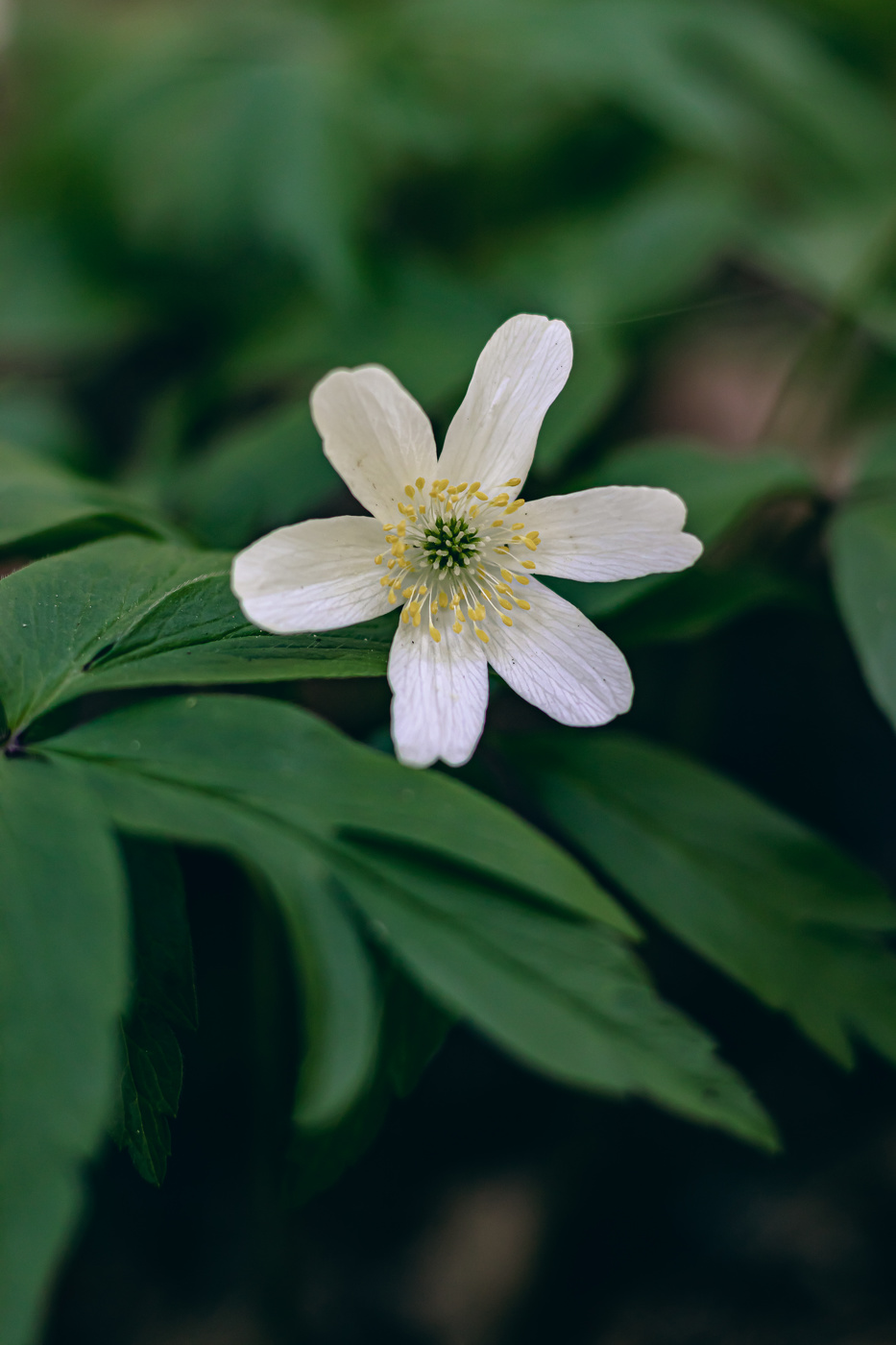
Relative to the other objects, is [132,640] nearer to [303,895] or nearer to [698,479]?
[303,895]

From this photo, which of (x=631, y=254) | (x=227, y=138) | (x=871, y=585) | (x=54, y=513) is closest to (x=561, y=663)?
(x=871, y=585)

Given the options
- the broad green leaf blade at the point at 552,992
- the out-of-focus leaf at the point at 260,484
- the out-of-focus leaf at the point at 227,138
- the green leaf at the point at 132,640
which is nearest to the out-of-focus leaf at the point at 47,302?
the out-of-focus leaf at the point at 227,138

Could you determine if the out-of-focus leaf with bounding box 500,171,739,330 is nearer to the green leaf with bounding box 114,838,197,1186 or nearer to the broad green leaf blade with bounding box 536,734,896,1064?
the broad green leaf blade with bounding box 536,734,896,1064

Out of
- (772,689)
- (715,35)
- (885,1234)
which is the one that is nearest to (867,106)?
(715,35)

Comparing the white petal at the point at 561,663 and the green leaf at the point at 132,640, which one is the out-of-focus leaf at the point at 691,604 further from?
the green leaf at the point at 132,640

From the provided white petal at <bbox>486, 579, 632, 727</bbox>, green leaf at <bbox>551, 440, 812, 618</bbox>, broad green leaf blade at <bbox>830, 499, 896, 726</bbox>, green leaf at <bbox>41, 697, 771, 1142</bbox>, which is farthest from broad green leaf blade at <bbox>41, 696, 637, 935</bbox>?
broad green leaf blade at <bbox>830, 499, 896, 726</bbox>
